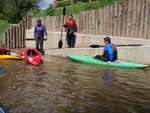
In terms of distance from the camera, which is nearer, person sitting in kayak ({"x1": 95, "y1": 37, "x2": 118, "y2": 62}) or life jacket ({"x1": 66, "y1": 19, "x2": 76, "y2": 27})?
person sitting in kayak ({"x1": 95, "y1": 37, "x2": 118, "y2": 62})

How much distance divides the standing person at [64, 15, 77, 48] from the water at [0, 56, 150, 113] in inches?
187

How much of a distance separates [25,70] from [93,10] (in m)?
7.97

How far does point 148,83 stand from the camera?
16.5 metres

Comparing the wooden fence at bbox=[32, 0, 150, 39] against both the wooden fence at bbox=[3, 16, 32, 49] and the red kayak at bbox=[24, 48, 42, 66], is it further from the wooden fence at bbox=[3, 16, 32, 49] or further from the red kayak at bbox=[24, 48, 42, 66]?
the red kayak at bbox=[24, 48, 42, 66]

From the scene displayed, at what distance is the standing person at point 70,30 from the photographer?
997 inches

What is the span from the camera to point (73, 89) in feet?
48.3

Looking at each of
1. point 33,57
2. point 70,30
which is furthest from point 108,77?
point 70,30

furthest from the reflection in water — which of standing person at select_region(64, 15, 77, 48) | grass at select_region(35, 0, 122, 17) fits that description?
grass at select_region(35, 0, 122, 17)

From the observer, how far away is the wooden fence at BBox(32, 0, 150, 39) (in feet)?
74.5

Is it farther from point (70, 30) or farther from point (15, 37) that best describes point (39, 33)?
point (15, 37)

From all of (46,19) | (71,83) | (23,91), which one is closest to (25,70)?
(71,83)

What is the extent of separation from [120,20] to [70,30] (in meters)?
2.79

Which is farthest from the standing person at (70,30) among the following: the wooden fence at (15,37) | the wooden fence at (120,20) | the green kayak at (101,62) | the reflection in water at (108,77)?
the reflection in water at (108,77)

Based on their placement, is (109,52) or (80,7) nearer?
(109,52)
